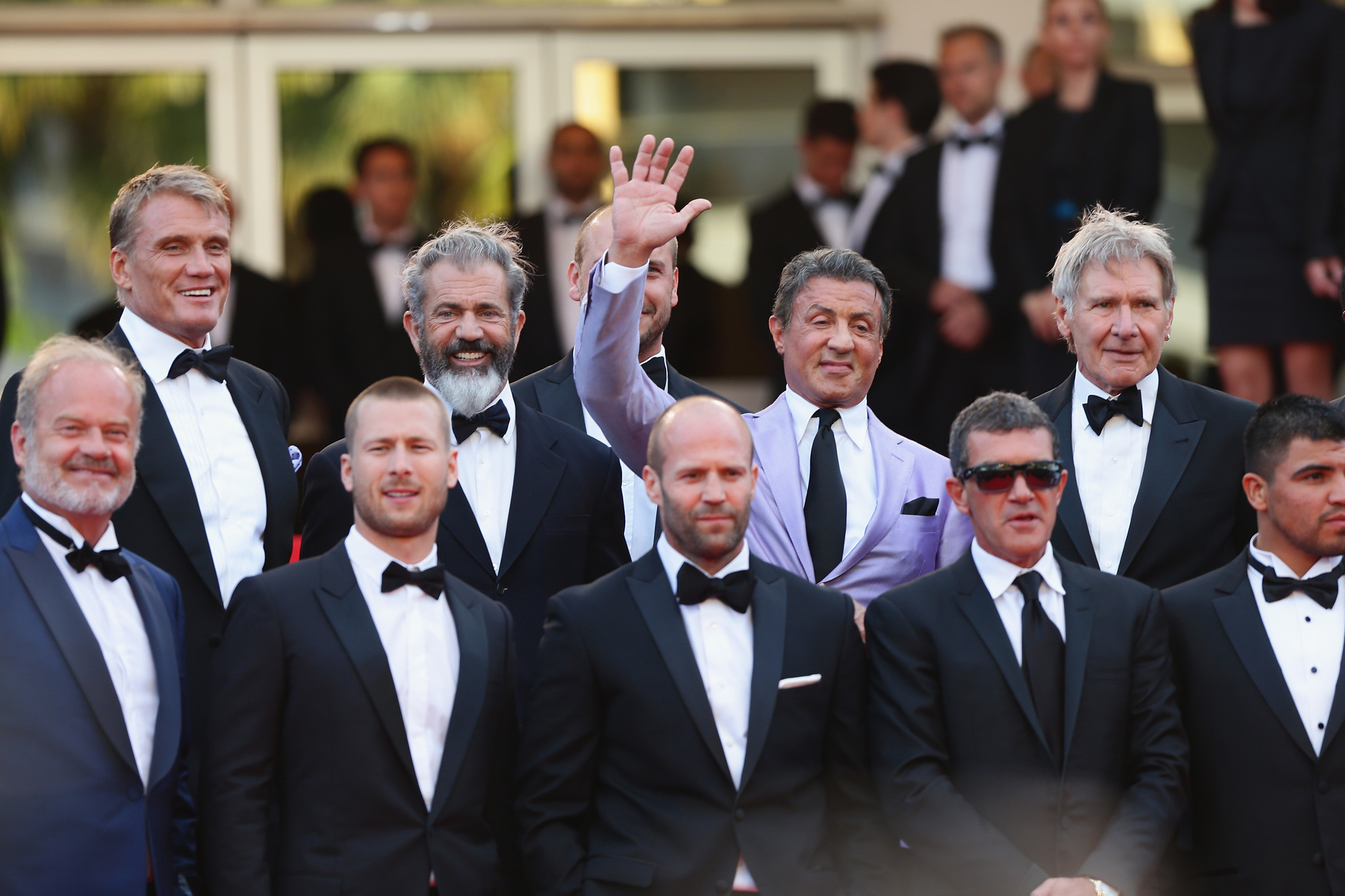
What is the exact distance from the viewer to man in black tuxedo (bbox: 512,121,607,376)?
23.7ft

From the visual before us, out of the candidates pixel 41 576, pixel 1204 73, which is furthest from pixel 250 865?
pixel 1204 73

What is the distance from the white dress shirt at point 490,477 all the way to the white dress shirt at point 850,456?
2.43 feet

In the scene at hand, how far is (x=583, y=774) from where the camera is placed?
3.89 metres

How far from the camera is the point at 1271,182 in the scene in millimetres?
6707

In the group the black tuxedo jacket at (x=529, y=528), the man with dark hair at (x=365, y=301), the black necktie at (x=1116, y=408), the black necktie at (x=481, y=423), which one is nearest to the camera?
the black tuxedo jacket at (x=529, y=528)

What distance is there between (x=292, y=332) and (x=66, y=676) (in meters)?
4.17

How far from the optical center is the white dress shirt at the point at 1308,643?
13.7ft

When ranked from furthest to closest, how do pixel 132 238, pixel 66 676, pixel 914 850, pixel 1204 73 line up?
pixel 1204 73 < pixel 132 238 < pixel 914 850 < pixel 66 676

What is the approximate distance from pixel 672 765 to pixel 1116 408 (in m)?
1.60

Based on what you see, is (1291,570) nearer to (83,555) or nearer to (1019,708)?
(1019,708)

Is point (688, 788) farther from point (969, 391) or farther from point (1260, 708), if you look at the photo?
point (969, 391)

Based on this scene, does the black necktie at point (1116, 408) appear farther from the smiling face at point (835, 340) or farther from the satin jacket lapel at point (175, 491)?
the satin jacket lapel at point (175, 491)

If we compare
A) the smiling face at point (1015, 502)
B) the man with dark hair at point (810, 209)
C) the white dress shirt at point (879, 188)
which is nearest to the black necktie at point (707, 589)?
the smiling face at point (1015, 502)

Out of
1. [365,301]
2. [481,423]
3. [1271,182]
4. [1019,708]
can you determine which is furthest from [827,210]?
[1019,708]
